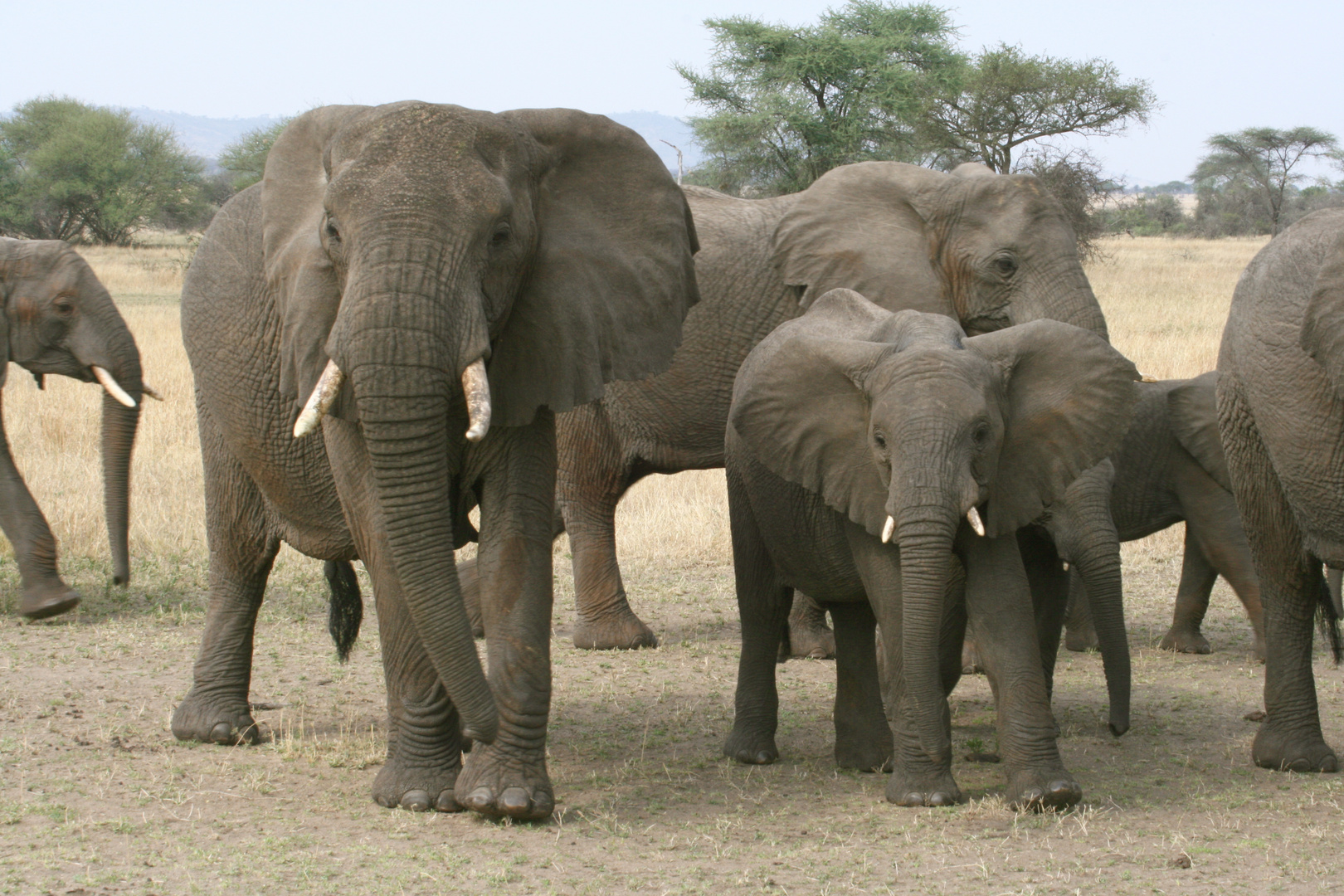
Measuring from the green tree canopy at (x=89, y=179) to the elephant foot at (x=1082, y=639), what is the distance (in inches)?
1370

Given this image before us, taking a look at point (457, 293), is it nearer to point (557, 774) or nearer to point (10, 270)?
→ point (557, 774)

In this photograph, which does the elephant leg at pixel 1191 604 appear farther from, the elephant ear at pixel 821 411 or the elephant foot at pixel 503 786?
the elephant foot at pixel 503 786

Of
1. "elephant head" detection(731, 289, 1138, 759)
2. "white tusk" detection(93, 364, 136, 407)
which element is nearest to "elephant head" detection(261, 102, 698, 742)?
"elephant head" detection(731, 289, 1138, 759)

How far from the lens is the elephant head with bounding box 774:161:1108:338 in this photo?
669 centimetres

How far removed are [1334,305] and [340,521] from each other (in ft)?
10.4

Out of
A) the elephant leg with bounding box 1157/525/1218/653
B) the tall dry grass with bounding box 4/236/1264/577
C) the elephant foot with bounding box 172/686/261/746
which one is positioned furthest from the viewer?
the tall dry grass with bounding box 4/236/1264/577

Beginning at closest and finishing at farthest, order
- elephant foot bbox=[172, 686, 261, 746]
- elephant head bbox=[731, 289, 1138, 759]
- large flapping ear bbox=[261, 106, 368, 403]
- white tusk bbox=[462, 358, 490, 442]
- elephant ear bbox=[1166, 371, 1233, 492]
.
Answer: white tusk bbox=[462, 358, 490, 442]
large flapping ear bbox=[261, 106, 368, 403]
elephant head bbox=[731, 289, 1138, 759]
elephant foot bbox=[172, 686, 261, 746]
elephant ear bbox=[1166, 371, 1233, 492]

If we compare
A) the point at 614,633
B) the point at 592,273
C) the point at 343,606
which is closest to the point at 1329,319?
the point at 592,273

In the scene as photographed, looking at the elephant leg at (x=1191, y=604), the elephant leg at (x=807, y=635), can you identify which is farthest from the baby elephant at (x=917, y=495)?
the elephant leg at (x=1191, y=604)

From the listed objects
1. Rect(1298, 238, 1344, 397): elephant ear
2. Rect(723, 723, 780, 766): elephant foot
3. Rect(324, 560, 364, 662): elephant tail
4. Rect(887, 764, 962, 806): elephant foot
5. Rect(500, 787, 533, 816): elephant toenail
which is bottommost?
Rect(723, 723, 780, 766): elephant foot

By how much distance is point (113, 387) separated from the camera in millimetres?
7824

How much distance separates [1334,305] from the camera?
4461 mm

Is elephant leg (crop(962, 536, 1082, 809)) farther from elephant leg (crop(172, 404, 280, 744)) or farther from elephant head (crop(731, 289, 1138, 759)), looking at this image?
elephant leg (crop(172, 404, 280, 744))

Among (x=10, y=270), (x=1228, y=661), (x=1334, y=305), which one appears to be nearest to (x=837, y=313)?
(x=1334, y=305)
